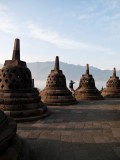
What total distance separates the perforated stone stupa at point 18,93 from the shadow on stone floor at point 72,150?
381 centimetres

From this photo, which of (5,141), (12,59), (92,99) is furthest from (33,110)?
(92,99)

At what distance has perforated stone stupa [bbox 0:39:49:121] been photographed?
34.6 ft

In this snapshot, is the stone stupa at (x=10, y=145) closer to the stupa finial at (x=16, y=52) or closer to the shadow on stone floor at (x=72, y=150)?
the shadow on stone floor at (x=72, y=150)

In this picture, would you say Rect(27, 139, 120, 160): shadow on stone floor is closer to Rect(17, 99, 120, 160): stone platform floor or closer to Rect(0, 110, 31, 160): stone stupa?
Rect(17, 99, 120, 160): stone platform floor

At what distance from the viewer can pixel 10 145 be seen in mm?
4852

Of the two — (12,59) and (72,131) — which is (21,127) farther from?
(12,59)

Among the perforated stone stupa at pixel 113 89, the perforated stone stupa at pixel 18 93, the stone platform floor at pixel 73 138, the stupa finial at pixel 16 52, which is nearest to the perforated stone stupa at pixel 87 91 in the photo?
the perforated stone stupa at pixel 113 89

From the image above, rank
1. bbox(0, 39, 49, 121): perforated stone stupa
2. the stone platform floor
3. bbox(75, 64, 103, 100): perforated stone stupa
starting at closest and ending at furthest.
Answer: the stone platform floor
bbox(0, 39, 49, 121): perforated stone stupa
bbox(75, 64, 103, 100): perforated stone stupa

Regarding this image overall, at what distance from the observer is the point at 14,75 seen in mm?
11336

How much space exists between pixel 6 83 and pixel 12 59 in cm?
138

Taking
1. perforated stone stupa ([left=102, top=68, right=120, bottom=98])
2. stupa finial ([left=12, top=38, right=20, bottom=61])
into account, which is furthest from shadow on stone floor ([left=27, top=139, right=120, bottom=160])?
perforated stone stupa ([left=102, top=68, right=120, bottom=98])

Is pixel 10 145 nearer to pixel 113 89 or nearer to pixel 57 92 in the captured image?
pixel 57 92

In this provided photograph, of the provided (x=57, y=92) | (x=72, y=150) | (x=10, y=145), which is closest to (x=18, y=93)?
(x=72, y=150)

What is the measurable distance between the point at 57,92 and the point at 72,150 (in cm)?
1074
